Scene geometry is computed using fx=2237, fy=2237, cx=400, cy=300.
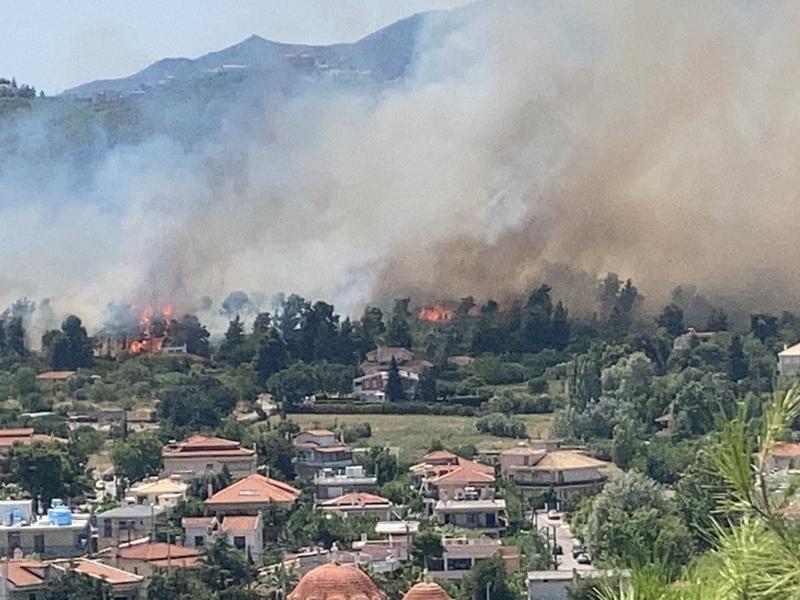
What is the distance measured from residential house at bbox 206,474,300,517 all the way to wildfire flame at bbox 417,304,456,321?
28.1 feet

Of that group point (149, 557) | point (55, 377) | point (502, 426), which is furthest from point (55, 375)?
point (149, 557)

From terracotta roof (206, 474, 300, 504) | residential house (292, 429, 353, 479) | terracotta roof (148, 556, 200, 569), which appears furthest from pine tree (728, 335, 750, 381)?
terracotta roof (148, 556, 200, 569)

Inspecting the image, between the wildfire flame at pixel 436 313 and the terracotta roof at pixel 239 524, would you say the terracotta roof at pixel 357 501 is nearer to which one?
the terracotta roof at pixel 239 524

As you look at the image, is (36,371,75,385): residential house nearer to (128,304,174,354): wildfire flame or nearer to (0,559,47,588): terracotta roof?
(128,304,174,354): wildfire flame

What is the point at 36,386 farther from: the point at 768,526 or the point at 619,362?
the point at 768,526

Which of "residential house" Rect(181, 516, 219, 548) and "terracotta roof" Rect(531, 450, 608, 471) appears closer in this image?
"residential house" Rect(181, 516, 219, 548)

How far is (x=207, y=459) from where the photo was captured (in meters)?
18.9

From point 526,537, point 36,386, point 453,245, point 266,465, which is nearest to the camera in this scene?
point 526,537

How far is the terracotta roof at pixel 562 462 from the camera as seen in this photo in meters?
18.1

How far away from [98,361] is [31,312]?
2159 millimetres

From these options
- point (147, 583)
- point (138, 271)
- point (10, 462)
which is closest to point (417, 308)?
point (138, 271)

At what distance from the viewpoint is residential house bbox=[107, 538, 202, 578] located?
1403 cm

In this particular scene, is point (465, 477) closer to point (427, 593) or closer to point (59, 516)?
point (59, 516)

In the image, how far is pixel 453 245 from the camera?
25.9m
